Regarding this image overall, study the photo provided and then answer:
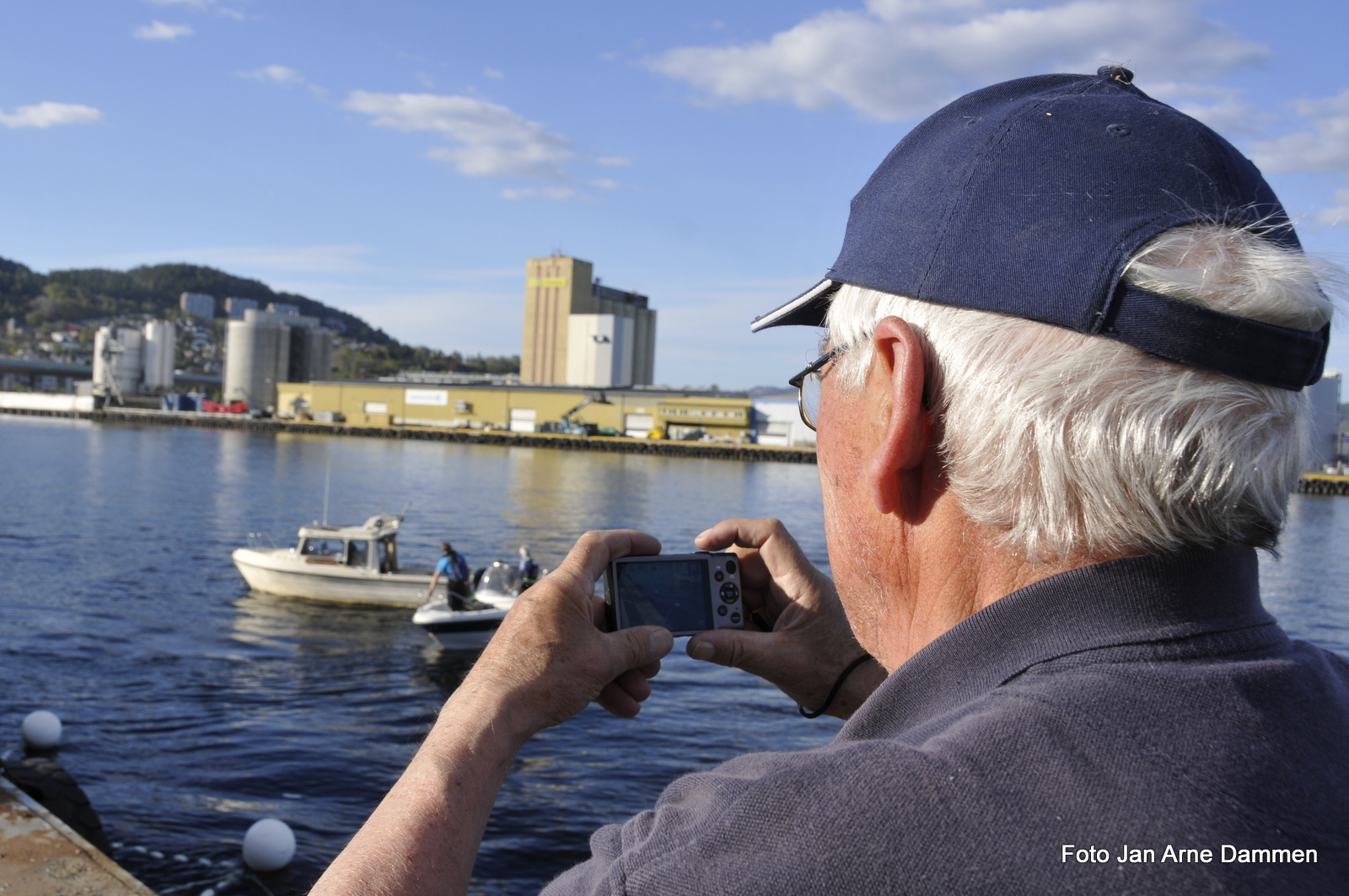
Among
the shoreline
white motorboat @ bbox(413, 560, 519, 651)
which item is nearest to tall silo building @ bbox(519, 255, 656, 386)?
the shoreline

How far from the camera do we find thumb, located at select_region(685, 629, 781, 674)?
177 centimetres

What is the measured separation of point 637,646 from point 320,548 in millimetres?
→ 21436

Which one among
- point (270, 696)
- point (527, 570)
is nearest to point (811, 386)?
point (270, 696)

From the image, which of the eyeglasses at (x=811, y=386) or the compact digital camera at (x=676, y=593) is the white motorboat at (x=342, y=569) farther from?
the eyeglasses at (x=811, y=386)

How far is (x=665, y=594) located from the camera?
5.75ft

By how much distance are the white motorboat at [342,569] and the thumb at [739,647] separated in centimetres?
1862

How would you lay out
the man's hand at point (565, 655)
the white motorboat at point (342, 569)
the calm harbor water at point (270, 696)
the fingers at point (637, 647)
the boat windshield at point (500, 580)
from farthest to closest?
the white motorboat at point (342, 569)
the boat windshield at point (500, 580)
the calm harbor water at point (270, 696)
the fingers at point (637, 647)
the man's hand at point (565, 655)

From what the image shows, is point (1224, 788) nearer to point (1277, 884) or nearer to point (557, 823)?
point (1277, 884)

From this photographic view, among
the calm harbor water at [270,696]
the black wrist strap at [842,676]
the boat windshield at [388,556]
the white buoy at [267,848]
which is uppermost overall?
the black wrist strap at [842,676]

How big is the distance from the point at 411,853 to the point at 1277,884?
93 cm

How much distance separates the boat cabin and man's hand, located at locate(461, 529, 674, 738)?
19.6 metres

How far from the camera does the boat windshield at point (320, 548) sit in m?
21.0

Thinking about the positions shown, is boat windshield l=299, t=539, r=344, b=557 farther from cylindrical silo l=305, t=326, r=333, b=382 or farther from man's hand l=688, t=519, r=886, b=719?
cylindrical silo l=305, t=326, r=333, b=382

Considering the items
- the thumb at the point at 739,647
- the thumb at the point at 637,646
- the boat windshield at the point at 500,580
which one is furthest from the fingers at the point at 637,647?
the boat windshield at the point at 500,580
